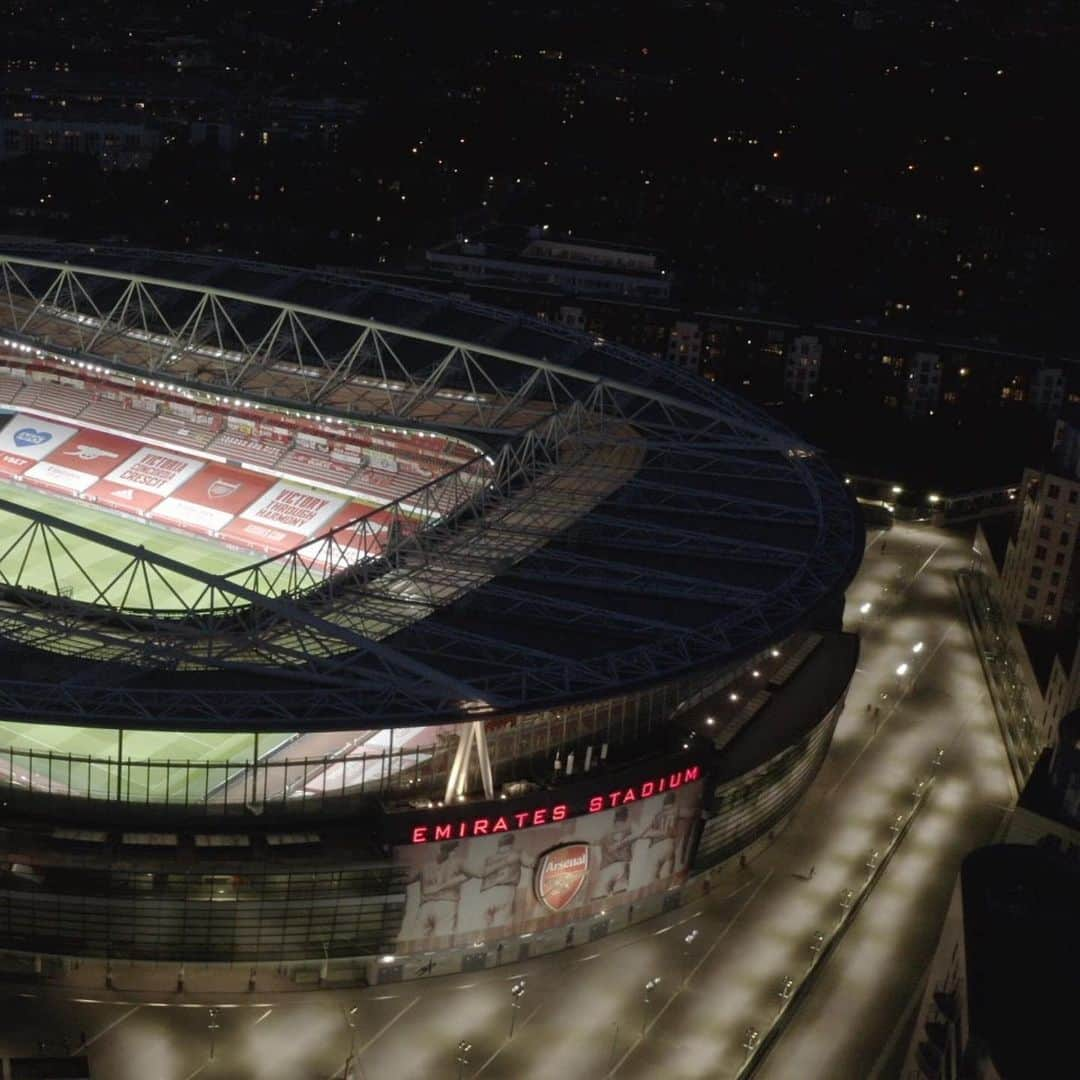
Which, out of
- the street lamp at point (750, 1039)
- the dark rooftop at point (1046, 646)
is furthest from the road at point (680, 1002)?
the dark rooftop at point (1046, 646)

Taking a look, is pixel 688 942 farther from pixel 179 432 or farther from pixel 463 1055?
pixel 179 432

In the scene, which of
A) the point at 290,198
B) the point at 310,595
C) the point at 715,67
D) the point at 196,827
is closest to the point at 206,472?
the point at 310,595

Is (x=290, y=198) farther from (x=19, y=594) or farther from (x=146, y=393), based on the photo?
(x=19, y=594)

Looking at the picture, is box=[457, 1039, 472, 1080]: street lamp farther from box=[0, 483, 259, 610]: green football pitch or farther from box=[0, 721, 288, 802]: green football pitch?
box=[0, 483, 259, 610]: green football pitch

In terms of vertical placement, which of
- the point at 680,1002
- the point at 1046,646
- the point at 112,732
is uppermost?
the point at 1046,646

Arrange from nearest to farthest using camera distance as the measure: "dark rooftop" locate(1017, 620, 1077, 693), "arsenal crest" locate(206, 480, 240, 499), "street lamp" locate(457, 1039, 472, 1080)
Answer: "street lamp" locate(457, 1039, 472, 1080), "dark rooftop" locate(1017, 620, 1077, 693), "arsenal crest" locate(206, 480, 240, 499)

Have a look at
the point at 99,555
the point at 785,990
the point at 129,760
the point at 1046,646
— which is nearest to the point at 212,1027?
the point at 129,760

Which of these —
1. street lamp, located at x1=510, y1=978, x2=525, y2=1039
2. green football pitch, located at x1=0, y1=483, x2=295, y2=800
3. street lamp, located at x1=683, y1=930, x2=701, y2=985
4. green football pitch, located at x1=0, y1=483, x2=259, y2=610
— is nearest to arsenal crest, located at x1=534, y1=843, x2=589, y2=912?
street lamp, located at x1=510, y1=978, x2=525, y2=1039
